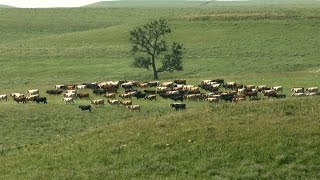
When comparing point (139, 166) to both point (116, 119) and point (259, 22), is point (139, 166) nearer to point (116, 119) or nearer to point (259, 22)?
point (116, 119)

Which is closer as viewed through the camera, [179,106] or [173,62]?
[179,106]

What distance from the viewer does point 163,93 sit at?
1853 inches

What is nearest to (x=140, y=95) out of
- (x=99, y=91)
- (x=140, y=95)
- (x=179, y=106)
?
(x=140, y=95)

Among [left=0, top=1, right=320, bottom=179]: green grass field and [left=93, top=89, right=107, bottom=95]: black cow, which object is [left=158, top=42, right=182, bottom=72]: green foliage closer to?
[left=0, top=1, right=320, bottom=179]: green grass field

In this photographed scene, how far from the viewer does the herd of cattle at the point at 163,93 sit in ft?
144

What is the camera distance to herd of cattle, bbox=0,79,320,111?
44.0 metres

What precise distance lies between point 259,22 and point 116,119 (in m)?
73.1

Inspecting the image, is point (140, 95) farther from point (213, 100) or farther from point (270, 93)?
point (270, 93)

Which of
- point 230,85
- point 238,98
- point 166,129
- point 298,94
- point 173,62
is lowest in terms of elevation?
point 230,85

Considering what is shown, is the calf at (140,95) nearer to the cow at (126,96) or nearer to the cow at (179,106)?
the cow at (126,96)

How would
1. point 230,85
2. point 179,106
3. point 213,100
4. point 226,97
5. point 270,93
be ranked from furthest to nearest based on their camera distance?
1. point 230,85
2. point 270,93
3. point 226,97
4. point 213,100
5. point 179,106

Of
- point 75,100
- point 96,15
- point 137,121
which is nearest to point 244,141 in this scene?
point 137,121

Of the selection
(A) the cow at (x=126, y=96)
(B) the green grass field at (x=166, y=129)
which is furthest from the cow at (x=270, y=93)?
(A) the cow at (x=126, y=96)

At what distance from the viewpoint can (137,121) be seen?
1195 inches
